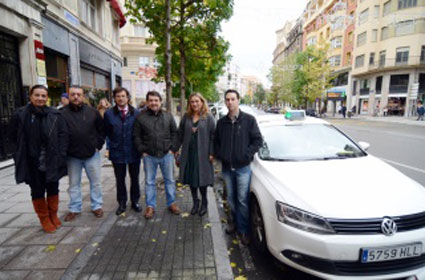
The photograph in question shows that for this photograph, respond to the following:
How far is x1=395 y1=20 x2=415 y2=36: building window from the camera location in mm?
30344

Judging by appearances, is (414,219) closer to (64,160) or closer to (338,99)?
(64,160)

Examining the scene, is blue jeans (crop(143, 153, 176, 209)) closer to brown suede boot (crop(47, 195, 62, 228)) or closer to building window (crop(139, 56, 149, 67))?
brown suede boot (crop(47, 195, 62, 228))

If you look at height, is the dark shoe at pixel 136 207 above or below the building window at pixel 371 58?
below

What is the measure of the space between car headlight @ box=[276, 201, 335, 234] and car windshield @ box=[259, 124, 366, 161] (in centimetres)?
101

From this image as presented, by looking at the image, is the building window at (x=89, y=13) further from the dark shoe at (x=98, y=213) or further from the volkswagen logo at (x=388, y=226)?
the volkswagen logo at (x=388, y=226)

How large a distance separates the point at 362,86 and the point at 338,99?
519 centimetres

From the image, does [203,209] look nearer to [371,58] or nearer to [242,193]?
[242,193]

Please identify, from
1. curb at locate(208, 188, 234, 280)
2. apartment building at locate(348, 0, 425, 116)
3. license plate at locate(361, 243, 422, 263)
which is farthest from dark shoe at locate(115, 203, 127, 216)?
apartment building at locate(348, 0, 425, 116)

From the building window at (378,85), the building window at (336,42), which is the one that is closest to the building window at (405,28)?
the building window at (378,85)

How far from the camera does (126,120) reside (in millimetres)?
3943

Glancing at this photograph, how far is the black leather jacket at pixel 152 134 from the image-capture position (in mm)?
3824

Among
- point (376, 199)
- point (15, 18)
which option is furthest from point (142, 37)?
point (376, 199)

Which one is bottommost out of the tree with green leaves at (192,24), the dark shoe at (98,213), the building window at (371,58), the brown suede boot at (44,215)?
the dark shoe at (98,213)

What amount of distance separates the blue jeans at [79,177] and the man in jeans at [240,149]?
199 centimetres
